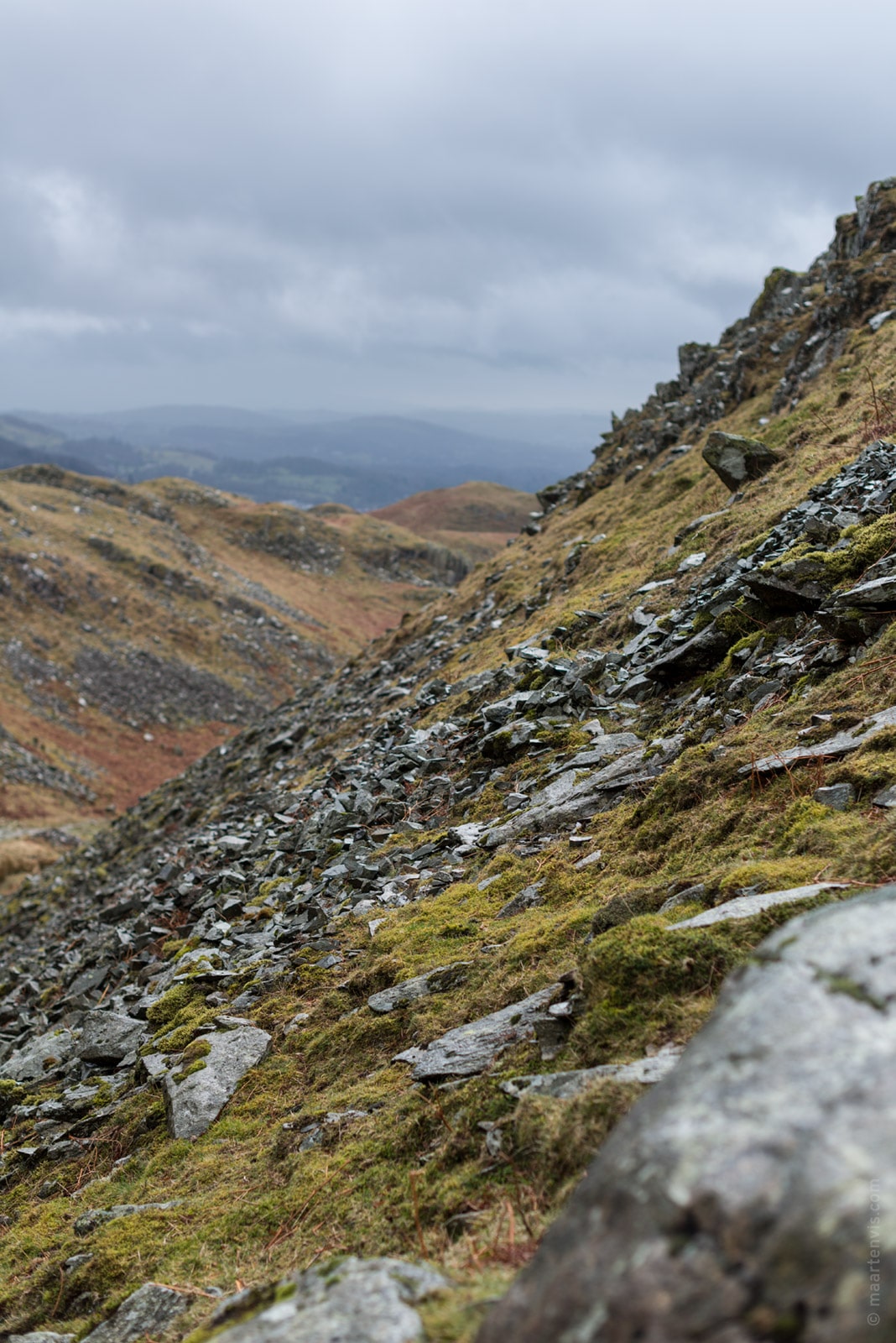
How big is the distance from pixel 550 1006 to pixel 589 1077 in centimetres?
117

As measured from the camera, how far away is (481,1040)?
271 inches

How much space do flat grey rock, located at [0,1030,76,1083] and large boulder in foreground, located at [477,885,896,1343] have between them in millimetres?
10948

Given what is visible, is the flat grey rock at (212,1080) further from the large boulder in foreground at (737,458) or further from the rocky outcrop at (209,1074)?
the large boulder in foreground at (737,458)

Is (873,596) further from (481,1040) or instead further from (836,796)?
(481,1040)

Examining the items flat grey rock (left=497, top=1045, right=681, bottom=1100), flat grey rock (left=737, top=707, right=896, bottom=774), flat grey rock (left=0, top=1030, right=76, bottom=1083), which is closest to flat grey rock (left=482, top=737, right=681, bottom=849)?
flat grey rock (left=737, top=707, right=896, bottom=774)

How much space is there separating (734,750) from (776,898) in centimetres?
307

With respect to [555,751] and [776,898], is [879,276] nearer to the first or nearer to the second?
[555,751]

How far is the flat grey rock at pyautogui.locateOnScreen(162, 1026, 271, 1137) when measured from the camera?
8.55 metres

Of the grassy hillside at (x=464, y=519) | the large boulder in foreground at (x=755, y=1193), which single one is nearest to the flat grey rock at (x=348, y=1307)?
the large boulder in foreground at (x=755, y=1193)

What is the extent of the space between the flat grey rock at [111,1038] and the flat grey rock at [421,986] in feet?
13.7

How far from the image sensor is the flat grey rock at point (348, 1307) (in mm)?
3438

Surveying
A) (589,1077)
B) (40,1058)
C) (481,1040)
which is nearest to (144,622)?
(40,1058)

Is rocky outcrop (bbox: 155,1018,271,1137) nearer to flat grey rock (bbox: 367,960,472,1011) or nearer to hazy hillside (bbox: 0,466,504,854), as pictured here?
flat grey rock (bbox: 367,960,472,1011)

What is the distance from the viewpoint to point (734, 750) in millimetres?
8781
